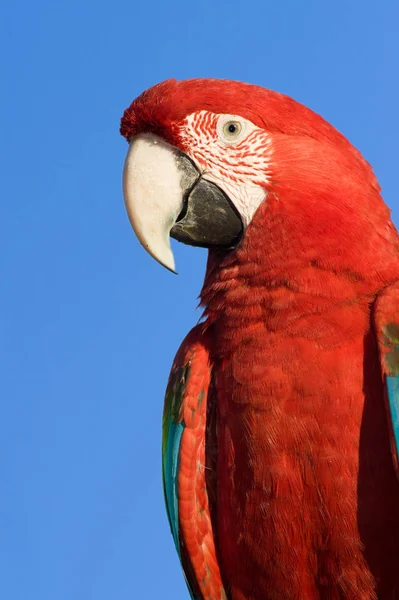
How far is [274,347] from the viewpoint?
2859 mm

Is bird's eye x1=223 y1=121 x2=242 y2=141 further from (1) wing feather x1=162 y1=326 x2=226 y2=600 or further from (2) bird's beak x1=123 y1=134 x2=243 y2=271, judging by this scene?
(1) wing feather x1=162 y1=326 x2=226 y2=600

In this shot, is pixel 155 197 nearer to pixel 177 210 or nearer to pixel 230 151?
pixel 177 210

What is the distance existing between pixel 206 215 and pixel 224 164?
0.23 metres

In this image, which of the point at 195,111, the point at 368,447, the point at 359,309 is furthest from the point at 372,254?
the point at 195,111

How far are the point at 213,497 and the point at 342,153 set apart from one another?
1.57m

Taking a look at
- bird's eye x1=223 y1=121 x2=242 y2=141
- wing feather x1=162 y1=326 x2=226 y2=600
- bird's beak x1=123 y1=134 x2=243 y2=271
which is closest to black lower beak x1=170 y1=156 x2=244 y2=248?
bird's beak x1=123 y1=134 x2=243 y2=271

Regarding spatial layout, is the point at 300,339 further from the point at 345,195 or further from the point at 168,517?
the point at 168,517

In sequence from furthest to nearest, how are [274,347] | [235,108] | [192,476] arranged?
[192,476] → [235,108] → [274,347]

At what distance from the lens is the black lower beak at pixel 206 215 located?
3078 mm

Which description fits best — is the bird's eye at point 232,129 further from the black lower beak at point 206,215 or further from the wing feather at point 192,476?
the wing feather at point 192,476

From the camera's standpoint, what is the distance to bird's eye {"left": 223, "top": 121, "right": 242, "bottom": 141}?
122 inches

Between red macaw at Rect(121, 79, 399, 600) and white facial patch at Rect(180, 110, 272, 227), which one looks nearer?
red macaw at Rect(121, 79, 399, 600)

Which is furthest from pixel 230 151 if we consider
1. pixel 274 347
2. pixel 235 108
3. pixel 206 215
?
pixel 274 347

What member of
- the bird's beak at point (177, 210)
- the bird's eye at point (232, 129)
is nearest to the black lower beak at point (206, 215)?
the bird's beak at point (177, 210)
